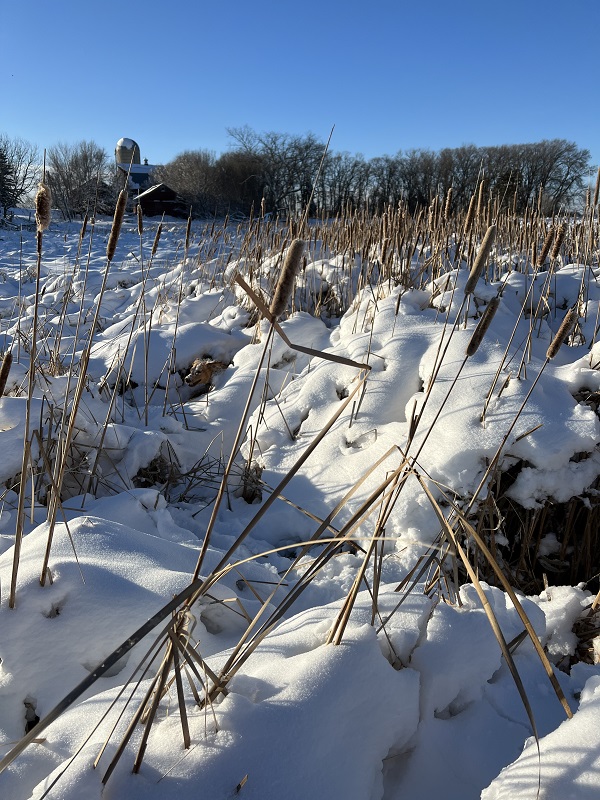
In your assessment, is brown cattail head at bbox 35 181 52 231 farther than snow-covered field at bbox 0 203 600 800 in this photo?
Yes

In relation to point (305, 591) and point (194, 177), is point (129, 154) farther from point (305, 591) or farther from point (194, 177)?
point (194, 177)

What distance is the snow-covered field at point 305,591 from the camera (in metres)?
0.68

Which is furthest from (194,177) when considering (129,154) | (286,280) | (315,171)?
(286,280)

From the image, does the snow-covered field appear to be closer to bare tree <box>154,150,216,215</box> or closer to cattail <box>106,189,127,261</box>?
cattail <box>106,189,127,261</box>

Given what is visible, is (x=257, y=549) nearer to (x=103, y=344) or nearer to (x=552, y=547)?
(x=552, y=547)

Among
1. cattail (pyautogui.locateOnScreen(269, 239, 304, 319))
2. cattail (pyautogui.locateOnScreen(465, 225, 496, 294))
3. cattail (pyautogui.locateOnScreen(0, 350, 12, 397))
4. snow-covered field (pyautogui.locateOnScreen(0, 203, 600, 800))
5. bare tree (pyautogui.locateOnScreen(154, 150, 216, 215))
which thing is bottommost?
snow-covered field (pyautogui.locateOnScreen(0, 203, 600, 800))

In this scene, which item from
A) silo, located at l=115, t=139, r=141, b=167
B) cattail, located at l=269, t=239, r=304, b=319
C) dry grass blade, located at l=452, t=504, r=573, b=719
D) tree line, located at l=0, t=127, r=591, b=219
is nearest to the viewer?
cattail, located at l=269, t=239, r=304, b=319

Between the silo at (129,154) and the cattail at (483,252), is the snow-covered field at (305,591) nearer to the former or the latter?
the cattail at (483,252)

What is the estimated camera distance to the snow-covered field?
0.68 m

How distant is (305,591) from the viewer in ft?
5.08

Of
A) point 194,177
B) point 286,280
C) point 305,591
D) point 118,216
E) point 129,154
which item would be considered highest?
point 194,177

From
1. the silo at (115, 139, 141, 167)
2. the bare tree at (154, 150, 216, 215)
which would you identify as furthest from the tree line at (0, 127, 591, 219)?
the silo at (115, 139, 141, 167)

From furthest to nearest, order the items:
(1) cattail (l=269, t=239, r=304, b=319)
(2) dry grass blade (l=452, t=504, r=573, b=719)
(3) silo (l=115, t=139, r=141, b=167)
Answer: (3) silo (l=115, t=139, r=141, b=167) < (2) dry grass blade (l=452, t=504, r=573, b=719) < (1) cattail (l=269, t=239, r=304, b=319)

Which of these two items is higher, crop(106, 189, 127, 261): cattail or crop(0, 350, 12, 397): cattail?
crop(106, 189, 127, 261): cattail
